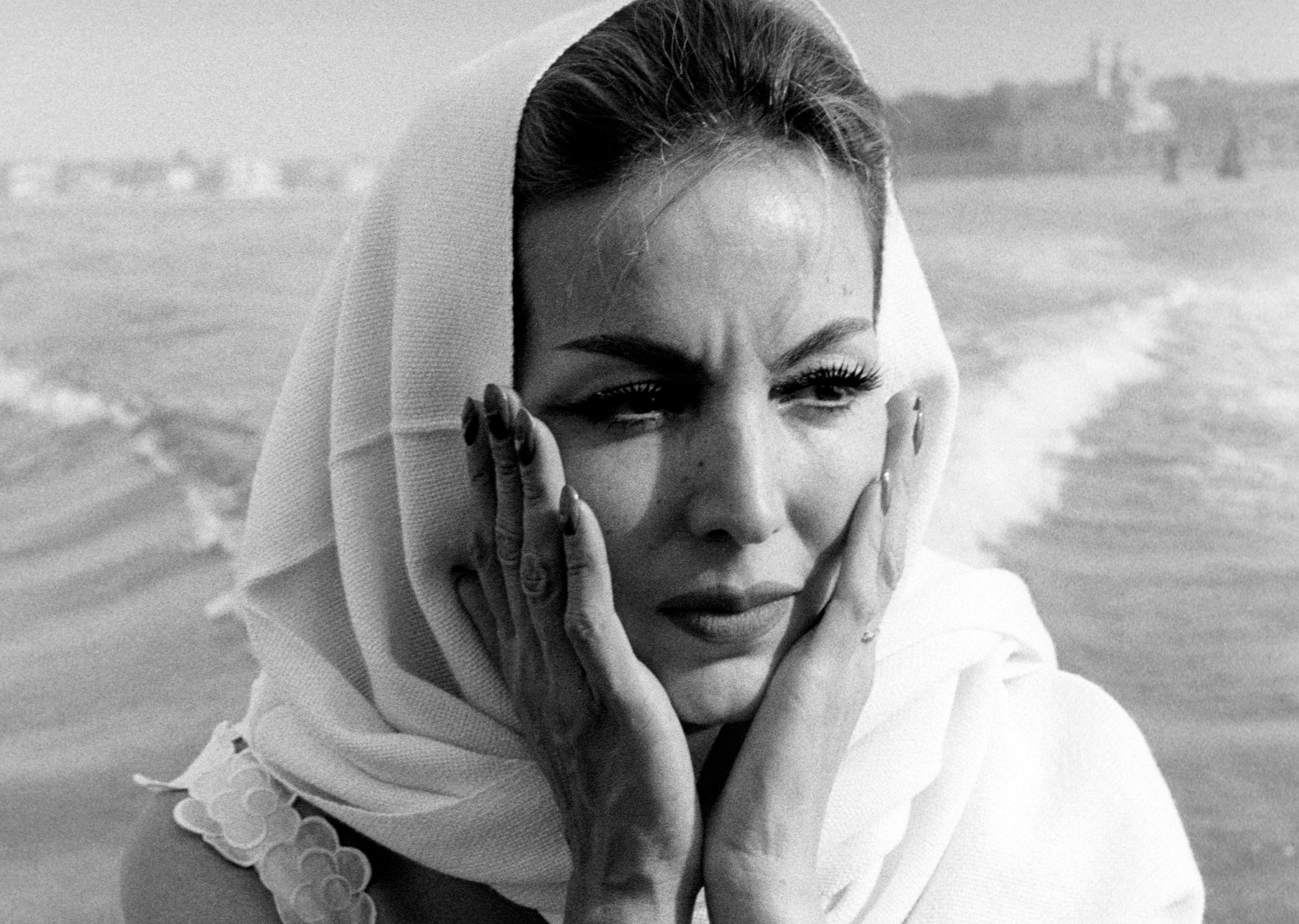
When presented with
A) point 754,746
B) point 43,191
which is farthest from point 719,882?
point 43,191

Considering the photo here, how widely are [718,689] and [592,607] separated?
0.17 m

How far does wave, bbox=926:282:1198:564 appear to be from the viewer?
471cm

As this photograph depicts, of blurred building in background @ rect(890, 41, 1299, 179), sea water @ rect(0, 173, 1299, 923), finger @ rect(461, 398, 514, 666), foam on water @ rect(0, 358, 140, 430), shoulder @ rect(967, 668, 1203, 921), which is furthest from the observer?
blurred building in background @ rect(890, 41, 1299, 179)

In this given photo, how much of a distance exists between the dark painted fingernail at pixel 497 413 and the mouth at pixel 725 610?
0.78ft

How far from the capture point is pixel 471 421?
5.18 feet

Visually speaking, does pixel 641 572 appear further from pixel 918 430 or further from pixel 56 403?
pixel 56 403

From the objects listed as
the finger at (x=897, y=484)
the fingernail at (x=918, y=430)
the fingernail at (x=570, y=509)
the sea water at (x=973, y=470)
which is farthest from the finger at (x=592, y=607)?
the sea water at (x=973, y=470)

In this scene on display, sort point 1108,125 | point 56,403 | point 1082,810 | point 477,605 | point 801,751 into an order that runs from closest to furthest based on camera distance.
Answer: point 801,751 → point 477,605 → point 1082,810 → point 56,403 → point 1108,125

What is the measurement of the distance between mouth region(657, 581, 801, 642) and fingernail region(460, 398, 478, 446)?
265mm

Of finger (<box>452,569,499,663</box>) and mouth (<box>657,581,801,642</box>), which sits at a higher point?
mouth (<box>657,581,801,642</box>)

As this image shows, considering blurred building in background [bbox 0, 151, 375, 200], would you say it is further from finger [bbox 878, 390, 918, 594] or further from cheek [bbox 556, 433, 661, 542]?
cheek [bbox 556, 433, 661, 542]

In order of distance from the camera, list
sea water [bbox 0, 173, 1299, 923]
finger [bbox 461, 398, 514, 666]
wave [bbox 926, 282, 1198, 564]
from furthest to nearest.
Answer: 1. wave [bbox 926, 282, 1198, 564]
2. sea water [bbox 0, 173, 1299, 923]
3. finger [bbox 461, 398, 514, 666]

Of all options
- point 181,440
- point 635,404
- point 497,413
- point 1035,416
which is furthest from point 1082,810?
point 1035,416

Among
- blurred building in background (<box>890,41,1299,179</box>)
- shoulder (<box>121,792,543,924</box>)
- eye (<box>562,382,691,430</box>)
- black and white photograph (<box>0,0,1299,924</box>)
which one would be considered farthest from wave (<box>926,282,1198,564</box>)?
eye (<box>562,382,691,430</box>)
